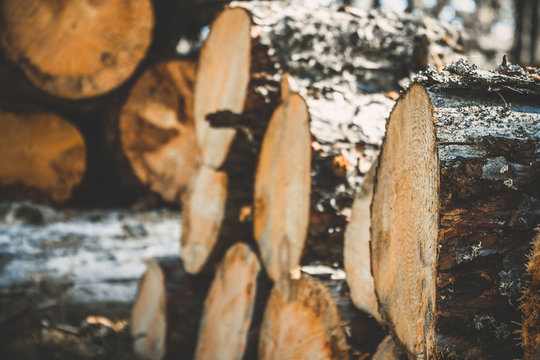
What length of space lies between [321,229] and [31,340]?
1447 mm

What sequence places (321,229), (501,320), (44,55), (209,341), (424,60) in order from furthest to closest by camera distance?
(44,55) → (424,60) → (209,341) → (321,229) → (501,320)

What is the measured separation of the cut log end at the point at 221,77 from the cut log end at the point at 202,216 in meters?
0.08

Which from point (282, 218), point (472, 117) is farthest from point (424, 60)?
point (472, 117)

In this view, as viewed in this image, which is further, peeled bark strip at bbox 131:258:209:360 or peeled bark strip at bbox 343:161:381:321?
peeled bark strip at bbox 131:258:209:360

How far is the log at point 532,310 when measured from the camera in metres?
0.71

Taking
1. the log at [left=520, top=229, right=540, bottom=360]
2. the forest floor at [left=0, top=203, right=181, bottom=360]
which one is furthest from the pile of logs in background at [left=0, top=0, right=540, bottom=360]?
the forest floor at [left=0, top=203, right=181, bottom=360]

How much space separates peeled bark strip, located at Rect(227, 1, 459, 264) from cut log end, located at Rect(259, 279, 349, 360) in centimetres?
12

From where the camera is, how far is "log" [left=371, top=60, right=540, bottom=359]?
2.40 feet

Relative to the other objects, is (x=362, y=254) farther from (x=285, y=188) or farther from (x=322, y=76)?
(x=322, y=76)

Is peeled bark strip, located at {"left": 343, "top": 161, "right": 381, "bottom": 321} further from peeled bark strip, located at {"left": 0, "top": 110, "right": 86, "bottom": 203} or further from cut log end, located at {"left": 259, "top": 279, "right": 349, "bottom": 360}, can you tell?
peeled bark strip, located at {"left": 0, "top": 110, "right": 86, "bottom": 203}

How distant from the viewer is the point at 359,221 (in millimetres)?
1112

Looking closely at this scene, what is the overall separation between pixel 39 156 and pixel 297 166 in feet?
7.80

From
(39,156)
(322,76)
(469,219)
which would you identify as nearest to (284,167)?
(322,76)

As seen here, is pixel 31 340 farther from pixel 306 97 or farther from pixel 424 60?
pixel 424 60
